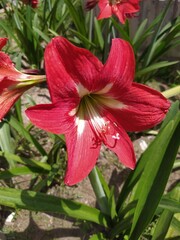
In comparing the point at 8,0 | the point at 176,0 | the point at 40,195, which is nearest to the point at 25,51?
the point at 8,0

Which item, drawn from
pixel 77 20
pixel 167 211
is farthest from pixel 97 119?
pixel 77 20

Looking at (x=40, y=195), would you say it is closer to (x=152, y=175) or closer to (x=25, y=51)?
(x=152, y=175)

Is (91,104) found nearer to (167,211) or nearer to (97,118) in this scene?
(97,118)

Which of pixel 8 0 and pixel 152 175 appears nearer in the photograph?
pixel 152 175

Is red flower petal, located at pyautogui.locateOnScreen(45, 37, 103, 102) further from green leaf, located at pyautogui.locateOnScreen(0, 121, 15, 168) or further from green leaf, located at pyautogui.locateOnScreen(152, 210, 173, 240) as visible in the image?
green leaf, located at pyautogui.locateOnScreen(0, 121, 15, 168)

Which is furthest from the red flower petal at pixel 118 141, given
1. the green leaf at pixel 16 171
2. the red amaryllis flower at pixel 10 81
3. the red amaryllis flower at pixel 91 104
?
the green leaf at pixel 16 171

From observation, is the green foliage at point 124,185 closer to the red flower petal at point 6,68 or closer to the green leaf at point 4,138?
the green leaf at point 4,138

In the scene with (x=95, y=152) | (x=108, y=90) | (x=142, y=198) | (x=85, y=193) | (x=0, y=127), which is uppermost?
(x=108, y=90)
